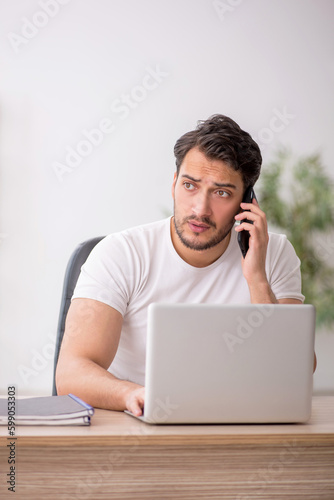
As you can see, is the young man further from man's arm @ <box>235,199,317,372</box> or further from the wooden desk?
the wooden desk

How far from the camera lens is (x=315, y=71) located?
4.28 m

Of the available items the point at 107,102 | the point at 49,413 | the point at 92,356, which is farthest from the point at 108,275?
the point at 107,102

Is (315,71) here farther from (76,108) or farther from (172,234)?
(172,234)

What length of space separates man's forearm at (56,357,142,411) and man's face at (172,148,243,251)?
20.8 inches

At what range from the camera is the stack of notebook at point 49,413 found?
0.94 metres

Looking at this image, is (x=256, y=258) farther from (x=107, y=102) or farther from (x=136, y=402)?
(x=107, y=102)

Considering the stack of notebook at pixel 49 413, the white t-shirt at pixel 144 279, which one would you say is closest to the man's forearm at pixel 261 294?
the white t-shirt at pixel 144 279

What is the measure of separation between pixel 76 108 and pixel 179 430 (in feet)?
11.3

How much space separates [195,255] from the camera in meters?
1.79

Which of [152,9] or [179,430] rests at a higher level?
[152,9]

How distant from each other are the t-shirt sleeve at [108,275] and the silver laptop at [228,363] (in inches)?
23.9

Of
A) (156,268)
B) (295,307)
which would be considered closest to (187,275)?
(156,268)

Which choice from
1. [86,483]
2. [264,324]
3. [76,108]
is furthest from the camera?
[76,108]

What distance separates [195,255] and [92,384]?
624 mm
